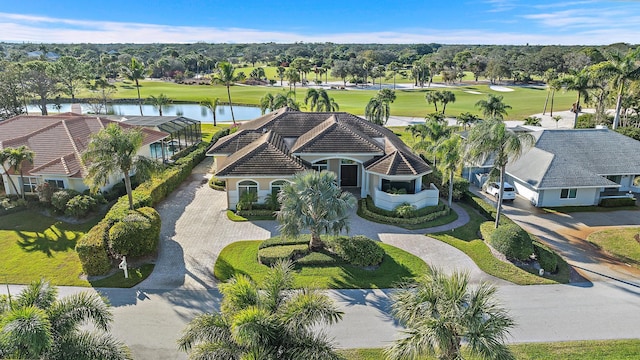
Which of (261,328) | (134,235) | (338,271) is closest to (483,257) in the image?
(338,271)

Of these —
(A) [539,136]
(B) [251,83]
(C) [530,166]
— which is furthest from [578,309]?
(B) [251,83]

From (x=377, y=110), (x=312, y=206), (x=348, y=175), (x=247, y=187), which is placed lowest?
(x=348, y=175)

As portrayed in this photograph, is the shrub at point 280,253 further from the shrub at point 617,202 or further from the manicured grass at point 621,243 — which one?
the shrub at point 617,202

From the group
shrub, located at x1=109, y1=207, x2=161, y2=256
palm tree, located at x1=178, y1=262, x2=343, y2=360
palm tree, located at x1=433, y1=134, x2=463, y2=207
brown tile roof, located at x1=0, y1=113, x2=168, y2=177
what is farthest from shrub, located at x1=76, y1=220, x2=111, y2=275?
palm tree, located at x1=433, y1=134, x2=463, y2=207

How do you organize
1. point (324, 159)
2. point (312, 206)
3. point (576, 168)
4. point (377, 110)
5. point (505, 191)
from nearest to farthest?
1. point (312, 206)
2. point (576, 168)
3. point (324, 159)
4. point (505, 191)
5. point (377, 110)

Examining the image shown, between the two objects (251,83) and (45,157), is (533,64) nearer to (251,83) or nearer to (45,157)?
(251,83)

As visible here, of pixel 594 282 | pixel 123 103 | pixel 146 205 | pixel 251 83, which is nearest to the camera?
pixel 594 282

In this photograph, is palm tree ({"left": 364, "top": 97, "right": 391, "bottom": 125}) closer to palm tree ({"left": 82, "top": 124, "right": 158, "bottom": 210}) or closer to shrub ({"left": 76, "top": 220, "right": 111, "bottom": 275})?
palm tree ({"left": 82, "top": 124, "right": 158, "bottom": 210})

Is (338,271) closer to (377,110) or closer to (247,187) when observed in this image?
(247,187)

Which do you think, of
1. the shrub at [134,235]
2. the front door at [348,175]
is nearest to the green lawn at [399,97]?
the front door at [348,175]
